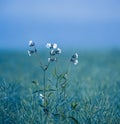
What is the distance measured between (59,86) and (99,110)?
18.6 inches

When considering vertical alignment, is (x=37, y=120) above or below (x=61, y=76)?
below

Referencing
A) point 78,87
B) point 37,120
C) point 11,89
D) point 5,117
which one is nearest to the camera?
point 37,120

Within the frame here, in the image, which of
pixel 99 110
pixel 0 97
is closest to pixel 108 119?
pixel 99 110

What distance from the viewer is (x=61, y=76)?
194 inches

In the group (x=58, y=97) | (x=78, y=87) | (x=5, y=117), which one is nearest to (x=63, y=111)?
(x=58, y=97)

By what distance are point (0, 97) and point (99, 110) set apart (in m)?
1.13

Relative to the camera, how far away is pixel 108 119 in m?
4.88

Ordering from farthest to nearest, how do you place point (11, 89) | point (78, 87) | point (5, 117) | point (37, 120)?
point (78, 87)
point (11, 89)
point (5, 117)
point (37, 120)

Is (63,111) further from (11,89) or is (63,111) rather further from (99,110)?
(11,89)

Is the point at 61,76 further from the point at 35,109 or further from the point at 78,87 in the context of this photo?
the point at 78,87

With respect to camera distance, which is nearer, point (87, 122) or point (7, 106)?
point (87, 122)

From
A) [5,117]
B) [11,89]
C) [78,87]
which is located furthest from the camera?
[78,87]

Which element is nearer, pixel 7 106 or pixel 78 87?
pixel 7 106

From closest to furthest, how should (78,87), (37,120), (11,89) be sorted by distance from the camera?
(37,120)
(11,89)
(78,87)
